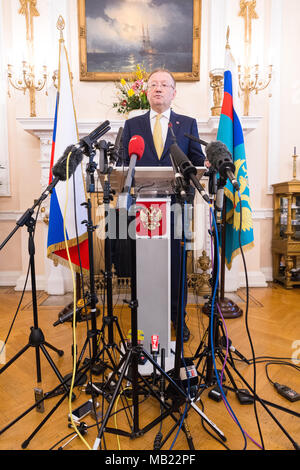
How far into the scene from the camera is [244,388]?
5.09ft

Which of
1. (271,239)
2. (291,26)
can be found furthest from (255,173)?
(291,26)

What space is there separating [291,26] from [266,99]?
88cm

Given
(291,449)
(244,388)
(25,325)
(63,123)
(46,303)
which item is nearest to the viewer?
(291,449)

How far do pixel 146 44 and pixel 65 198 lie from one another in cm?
233

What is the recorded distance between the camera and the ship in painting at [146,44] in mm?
3248

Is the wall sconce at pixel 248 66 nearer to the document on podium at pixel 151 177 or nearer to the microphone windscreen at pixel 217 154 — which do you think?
the document on podium at pixel 151 177

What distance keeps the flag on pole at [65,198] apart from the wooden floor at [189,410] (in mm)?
647

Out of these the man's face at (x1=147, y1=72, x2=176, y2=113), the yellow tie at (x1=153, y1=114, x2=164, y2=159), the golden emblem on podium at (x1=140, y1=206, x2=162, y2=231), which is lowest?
the golden emblem on podium at (x1=140, y1=206, x2=162, y2=231)

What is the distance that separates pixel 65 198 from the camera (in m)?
2.05

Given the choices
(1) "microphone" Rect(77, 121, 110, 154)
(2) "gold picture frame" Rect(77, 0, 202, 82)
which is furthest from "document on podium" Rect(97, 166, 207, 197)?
(2) "gold picture frame" Rect(77, 0, 202, 82)

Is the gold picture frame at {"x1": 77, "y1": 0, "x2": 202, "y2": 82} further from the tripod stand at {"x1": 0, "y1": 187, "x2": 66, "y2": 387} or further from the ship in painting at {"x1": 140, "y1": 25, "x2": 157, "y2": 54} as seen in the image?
the tripod stand at {"x1": 0, "y1": 187, "x2": 66, "y2": 387}

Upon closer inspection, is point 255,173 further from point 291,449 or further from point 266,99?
point 291,449

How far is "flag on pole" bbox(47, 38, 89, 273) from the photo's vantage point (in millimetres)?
2014

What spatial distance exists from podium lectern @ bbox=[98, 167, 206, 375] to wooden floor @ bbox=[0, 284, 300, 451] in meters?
0.31
